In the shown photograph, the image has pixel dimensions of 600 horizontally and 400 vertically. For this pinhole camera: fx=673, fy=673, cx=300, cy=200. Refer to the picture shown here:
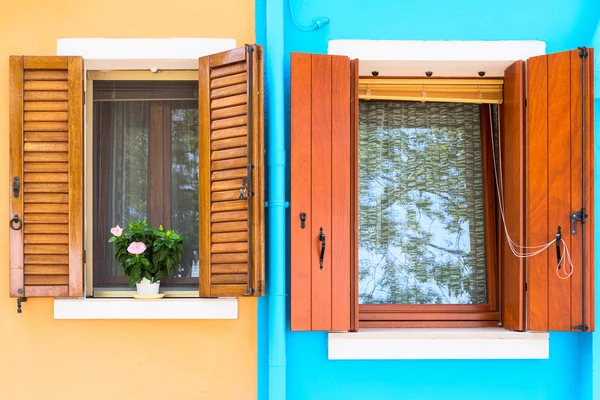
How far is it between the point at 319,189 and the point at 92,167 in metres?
1.61

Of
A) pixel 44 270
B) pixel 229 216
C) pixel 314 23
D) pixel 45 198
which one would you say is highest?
pixel 314 23

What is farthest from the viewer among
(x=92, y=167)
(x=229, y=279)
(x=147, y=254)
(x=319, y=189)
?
(x=92, y=167)

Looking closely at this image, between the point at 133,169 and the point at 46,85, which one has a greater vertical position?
the point at 46,85

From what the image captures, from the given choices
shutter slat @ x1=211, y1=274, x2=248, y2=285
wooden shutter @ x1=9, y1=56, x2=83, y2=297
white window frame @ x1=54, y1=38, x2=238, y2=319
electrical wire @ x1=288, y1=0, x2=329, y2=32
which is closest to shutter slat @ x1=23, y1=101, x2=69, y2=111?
wooden shutter @ x1=9, y1=56, x2=83, y2=297

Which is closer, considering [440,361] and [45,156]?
[45,156]

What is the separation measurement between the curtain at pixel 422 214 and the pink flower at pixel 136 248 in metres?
1.50

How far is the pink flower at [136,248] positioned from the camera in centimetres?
434

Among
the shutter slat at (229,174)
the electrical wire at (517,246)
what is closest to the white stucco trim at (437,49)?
the electrical wire at (517,246)

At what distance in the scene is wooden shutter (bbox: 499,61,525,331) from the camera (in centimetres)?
438

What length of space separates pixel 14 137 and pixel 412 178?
106 inches

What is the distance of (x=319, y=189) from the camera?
14.2 feet

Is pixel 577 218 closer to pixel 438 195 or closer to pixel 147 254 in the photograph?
pixel 438 195

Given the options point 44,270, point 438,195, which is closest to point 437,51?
point 438,195

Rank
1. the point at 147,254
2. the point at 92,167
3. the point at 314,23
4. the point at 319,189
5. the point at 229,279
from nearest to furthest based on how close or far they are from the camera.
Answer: the point at 229,279, the point at 319,189, the point at 147,254, the point at 314,23, the point at 92,167
